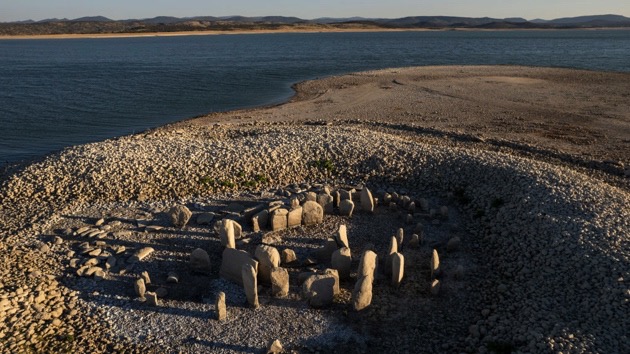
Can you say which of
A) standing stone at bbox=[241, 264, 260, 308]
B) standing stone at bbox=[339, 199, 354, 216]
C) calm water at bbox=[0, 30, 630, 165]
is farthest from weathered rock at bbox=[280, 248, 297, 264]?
calm water at bbox=[0, 30, 630, 165]

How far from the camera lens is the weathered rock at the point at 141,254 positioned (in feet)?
50.7

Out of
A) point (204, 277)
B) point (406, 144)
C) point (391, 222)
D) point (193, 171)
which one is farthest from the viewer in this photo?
point (406, 144)

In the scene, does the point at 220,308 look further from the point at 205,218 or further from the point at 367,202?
the point at 367,202

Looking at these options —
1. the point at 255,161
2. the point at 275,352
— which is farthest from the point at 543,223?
the point at 255,161

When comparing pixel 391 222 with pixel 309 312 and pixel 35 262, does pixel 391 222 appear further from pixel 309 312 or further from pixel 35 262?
pixel 35 262

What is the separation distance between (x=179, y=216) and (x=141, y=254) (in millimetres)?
2245

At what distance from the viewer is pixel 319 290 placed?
520 inches

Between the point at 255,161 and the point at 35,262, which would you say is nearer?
the point at 35,262

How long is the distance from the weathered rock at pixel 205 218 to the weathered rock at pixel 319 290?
19.0 feet

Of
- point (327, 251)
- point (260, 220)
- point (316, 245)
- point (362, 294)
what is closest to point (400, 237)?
point (327, 251)

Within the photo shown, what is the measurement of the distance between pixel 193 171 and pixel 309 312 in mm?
10206

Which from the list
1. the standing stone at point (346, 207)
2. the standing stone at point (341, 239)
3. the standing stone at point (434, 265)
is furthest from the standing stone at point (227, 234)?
the standing stone at point (434, 265)

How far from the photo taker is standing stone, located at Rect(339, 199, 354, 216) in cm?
1838

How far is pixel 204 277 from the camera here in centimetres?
1468
